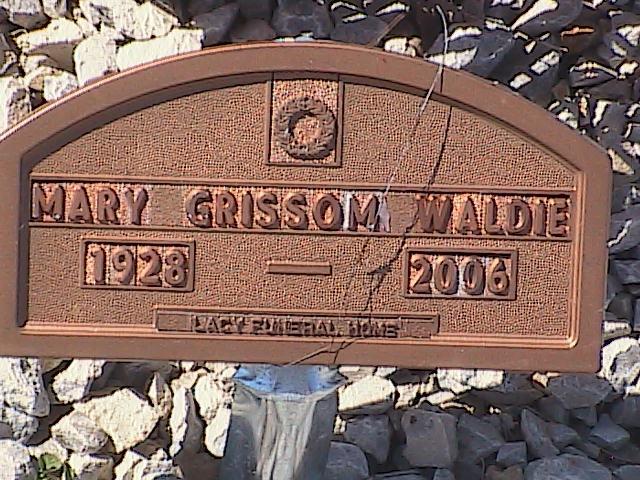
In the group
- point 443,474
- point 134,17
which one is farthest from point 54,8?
point 443,474

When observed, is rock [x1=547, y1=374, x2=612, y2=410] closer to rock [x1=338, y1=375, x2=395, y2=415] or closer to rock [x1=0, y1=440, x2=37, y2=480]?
rock [x1=338, y1=375, x2=395, y2=415]

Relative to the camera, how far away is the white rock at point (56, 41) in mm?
1664

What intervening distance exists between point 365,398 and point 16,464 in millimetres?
502

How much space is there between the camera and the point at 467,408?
5.35 feet

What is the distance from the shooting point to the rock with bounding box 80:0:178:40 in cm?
160

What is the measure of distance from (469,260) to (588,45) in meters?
0.69

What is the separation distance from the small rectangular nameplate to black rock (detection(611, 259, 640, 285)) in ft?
2.09

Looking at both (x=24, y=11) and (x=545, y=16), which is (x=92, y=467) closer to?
(x=24, y=11)

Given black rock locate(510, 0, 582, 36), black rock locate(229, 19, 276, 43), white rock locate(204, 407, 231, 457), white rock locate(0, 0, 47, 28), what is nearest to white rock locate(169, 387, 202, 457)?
white rock locate(204, 407, 231, 457)

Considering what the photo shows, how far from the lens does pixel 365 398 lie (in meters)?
1.59

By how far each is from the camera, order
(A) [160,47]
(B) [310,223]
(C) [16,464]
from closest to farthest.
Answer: (B) [310,223] < (C) [16,464] < (A) [160,47]

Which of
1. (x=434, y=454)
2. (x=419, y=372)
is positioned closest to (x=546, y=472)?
(x=434, y=454)

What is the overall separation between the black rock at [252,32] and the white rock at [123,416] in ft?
1.82

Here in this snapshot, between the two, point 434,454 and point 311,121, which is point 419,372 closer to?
point 434,454
